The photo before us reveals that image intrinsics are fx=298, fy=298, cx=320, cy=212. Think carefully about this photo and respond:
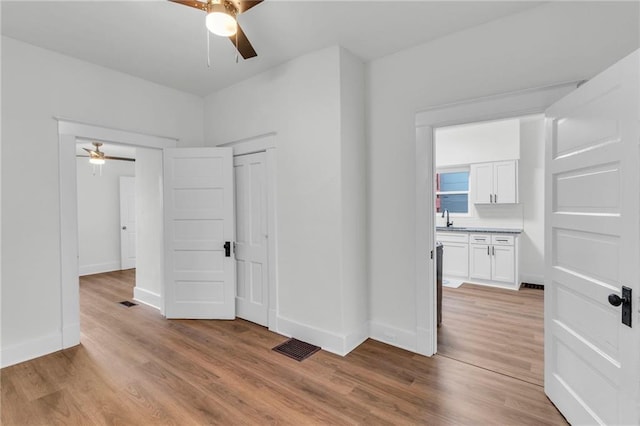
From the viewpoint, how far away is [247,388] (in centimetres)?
234

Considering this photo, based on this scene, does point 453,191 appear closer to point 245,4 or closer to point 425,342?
point 425,342

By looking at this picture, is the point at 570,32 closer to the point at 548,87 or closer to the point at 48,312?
the point at 548,87

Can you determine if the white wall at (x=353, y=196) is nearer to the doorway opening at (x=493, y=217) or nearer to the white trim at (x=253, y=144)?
the white trim at (x=253, y=144)

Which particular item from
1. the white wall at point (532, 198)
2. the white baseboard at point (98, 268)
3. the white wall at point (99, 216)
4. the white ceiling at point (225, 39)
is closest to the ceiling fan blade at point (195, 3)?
the white ceiling at point (225, 39)

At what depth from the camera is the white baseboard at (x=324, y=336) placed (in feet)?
9.47

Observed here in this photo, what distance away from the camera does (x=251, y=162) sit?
3727mm

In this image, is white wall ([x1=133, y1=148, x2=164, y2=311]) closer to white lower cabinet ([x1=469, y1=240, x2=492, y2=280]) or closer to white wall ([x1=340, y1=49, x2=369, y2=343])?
white wall ([x1=340, y1=49, x2=369, y2=343])

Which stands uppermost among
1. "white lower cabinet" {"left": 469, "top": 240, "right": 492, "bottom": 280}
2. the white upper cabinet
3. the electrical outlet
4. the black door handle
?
the white upper cabinet

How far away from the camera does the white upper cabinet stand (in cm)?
527

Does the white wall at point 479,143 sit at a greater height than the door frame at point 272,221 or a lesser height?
greater

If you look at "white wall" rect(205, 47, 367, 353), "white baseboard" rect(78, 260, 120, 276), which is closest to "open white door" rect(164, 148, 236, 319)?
"white wall" rect(205, 47, 367, 353)

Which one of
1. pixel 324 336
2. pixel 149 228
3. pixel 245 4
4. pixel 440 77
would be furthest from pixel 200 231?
pixel 440 77

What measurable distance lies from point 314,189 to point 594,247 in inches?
85.6

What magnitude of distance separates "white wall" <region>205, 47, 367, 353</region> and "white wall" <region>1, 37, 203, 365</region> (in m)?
1.93
